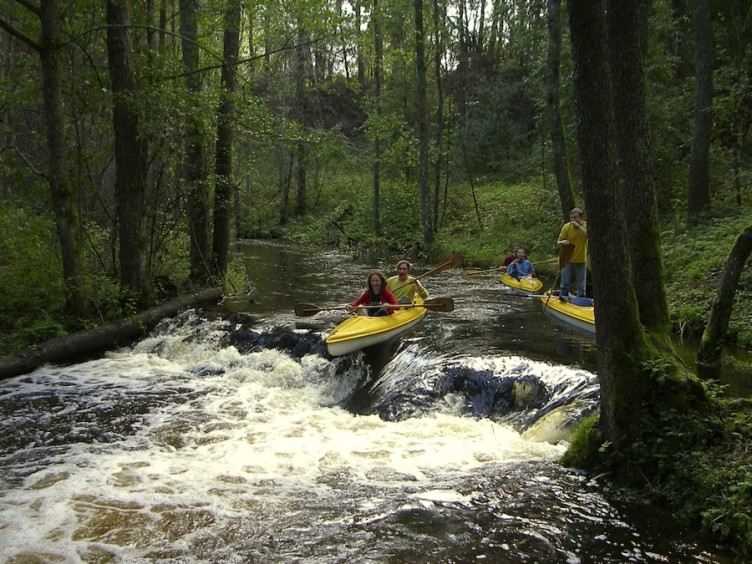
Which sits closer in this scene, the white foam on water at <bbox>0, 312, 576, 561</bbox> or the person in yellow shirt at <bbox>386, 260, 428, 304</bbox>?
the white foam on water at <bbox>0, 312, 576, 561</bbox>

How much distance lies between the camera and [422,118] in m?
19.7

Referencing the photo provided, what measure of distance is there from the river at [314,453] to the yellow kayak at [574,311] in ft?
0.65

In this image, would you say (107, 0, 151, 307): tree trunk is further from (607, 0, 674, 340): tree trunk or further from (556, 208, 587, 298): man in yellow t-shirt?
(607, 0, 674, 340): tree trunk

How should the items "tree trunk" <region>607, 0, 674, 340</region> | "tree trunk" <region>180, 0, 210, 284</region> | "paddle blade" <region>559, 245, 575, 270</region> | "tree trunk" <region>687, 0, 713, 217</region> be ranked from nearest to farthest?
"tree trunk" <region>607, 0, 674, 340</region>, "paddle blade" <region>559, 245, 575, 270</region>, "tree trunk" <region>180, 0, 210, 284</region>, "tree trunk" <region>687, 0, 713, 217</region>

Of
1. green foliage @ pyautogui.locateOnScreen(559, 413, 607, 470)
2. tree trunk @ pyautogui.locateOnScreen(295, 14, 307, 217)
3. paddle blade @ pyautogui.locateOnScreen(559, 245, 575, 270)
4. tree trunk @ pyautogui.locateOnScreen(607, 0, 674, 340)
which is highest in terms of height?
tree trunk @ pyautogui.locateOnScreen(295, 14, 307, 217)

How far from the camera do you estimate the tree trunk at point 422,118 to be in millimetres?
18781

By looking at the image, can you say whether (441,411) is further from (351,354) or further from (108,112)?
(108,112)

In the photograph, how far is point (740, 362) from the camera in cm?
738

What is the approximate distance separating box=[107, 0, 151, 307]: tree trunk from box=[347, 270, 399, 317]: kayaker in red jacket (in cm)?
413

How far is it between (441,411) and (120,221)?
22.4ft

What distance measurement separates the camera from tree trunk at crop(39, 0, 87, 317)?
8.68 m

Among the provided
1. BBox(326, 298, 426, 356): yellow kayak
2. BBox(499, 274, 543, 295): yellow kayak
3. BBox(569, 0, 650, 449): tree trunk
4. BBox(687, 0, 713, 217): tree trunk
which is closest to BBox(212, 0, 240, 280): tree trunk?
BBox(326, 298, 426, 356): yellow kayak

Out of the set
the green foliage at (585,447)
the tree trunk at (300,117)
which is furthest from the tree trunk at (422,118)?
the green foliage at (585,447)

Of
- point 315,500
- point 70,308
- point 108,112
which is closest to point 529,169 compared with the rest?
point 108,112
